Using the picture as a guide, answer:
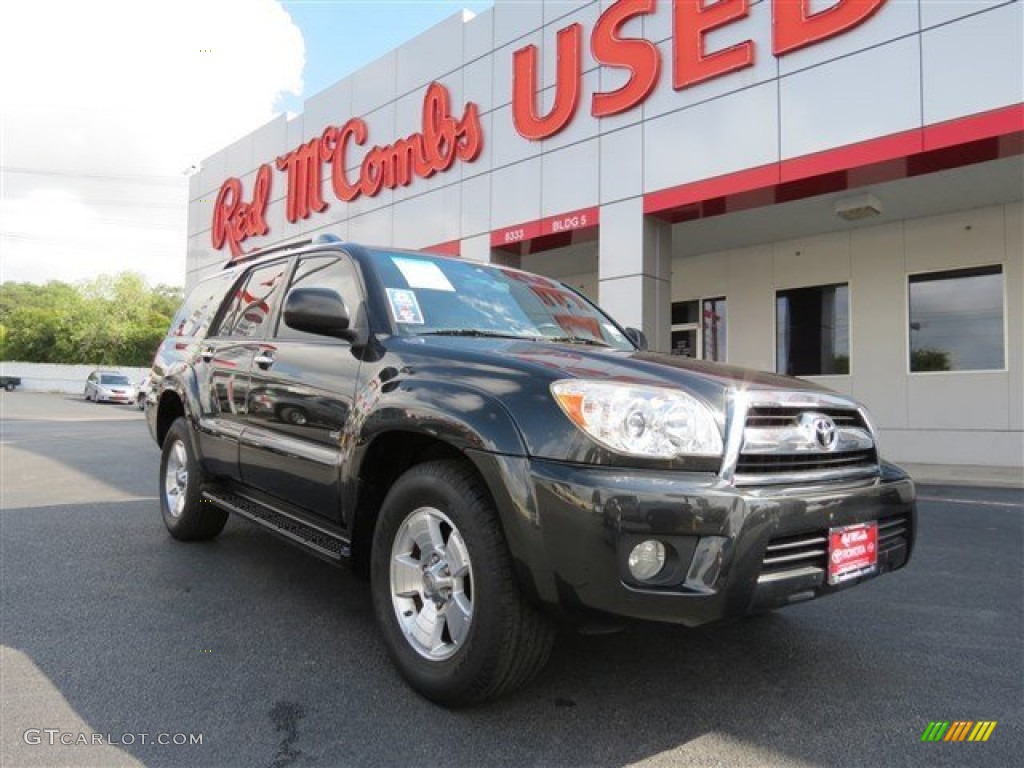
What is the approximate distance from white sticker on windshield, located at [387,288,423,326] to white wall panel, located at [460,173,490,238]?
431 inches

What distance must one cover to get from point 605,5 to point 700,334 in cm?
650

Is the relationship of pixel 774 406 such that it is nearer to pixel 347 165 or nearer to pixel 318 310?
pixel 318 310

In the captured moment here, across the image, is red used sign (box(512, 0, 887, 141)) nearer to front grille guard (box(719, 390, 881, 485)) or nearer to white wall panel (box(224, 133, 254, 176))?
front grille guard (box(719, 390, 881, 485))

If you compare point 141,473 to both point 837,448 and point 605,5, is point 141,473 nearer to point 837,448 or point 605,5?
point 837,448

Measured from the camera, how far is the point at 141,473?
8688mm

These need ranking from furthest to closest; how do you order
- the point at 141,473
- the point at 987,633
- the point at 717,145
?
the point at 717,145 → the point at 141,473 → the point at 987,633

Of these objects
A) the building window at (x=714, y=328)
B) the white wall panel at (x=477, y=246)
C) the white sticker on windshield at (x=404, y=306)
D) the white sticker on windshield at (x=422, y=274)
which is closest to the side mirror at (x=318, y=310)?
the white sticker on windshield at (x=404, y=306)

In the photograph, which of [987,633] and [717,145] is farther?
[717,145]

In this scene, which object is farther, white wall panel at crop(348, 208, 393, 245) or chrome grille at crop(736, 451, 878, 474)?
white wall panel at crop(348, 208, 393, 245)

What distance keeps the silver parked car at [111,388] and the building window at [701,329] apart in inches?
1115

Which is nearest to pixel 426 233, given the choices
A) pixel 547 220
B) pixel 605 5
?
pixel 547 220

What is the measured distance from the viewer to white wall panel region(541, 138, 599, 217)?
1215 cm

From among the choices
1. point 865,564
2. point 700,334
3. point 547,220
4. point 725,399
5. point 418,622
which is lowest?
point 418,622

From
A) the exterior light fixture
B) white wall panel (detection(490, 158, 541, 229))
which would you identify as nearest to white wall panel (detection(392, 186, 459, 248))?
white wall panel (detection(490, 158, 541, 229))
